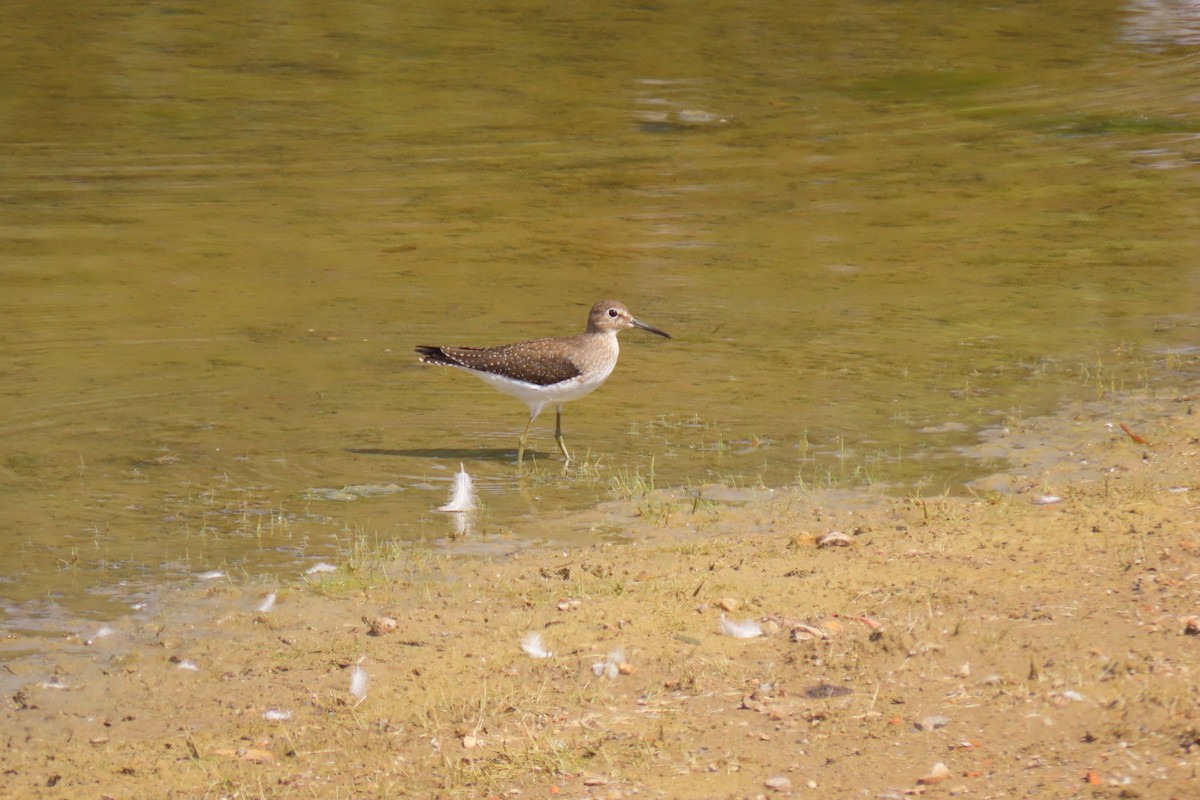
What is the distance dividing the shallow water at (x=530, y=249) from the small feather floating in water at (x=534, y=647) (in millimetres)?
1557

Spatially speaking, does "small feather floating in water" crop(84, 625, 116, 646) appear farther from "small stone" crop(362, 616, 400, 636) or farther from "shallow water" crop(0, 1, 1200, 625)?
"small stone" crop(362, 616, 400, 636)

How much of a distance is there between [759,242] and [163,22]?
11.8m

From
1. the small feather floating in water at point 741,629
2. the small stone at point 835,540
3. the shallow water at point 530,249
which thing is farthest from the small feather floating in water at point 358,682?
the small stone at point 835,540

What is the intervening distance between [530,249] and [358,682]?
8.66m

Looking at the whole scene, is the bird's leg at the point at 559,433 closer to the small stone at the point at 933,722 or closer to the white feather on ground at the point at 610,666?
the white feather on ground at the point at 610,666

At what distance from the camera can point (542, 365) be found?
989cm

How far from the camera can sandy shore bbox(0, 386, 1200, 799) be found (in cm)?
524

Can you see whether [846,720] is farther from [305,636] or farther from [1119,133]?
[1119,133]

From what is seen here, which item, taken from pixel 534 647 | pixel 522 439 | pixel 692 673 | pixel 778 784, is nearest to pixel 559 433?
pixel 522 439

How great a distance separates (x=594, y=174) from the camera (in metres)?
16.7

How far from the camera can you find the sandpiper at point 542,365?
9.86m

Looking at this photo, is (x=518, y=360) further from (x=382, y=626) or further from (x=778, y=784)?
(x=778, y=784)

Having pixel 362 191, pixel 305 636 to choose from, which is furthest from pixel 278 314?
pixel 305 636

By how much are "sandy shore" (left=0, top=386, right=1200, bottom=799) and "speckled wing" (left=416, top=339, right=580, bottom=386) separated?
2.22 meters
